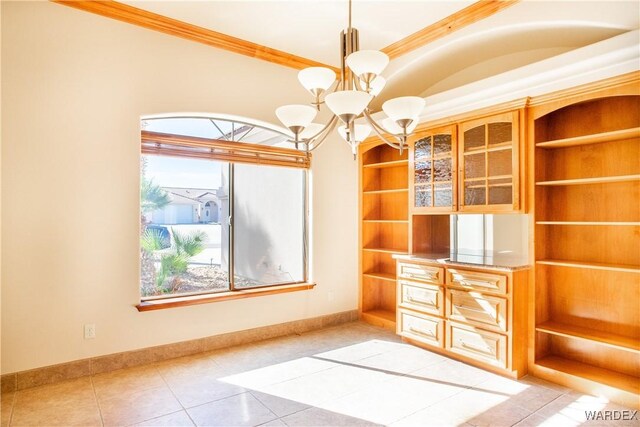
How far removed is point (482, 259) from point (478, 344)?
0.76m

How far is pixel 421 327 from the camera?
361cm

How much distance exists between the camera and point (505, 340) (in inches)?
116

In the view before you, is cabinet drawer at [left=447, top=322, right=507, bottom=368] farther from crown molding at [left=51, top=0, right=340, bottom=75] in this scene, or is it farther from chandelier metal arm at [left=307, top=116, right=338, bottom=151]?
crown molding at [left=51, top=0, right=340, bottom=75]

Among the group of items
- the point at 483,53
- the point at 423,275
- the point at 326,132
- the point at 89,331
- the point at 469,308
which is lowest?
the point at 89,331

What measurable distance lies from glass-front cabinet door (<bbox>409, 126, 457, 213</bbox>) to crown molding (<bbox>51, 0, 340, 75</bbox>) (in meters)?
1.61

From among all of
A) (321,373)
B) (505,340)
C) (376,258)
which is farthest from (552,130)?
(321,373)

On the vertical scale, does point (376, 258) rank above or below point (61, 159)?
below

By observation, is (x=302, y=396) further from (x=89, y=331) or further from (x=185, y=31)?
→ (x=185, y=31)

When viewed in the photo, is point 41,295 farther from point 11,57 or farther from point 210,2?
point 210,2

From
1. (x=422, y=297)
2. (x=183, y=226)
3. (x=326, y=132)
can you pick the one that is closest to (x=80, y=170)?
(x=183, y=226)

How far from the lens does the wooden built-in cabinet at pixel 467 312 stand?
294cm

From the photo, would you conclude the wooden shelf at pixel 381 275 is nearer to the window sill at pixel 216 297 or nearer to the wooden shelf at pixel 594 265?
the window sill at pixel 216 297

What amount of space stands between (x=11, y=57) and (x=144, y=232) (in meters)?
1.66

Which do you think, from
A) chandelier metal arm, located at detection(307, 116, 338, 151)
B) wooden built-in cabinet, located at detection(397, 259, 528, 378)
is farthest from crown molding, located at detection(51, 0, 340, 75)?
wooden built-in cabinet, located at detection(397, 259, 528, 378)
